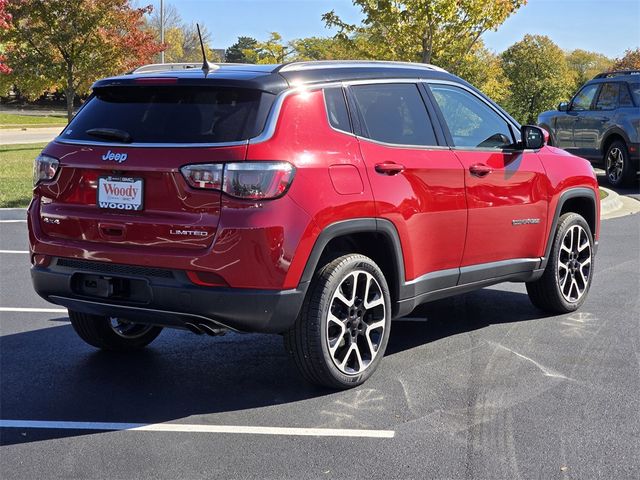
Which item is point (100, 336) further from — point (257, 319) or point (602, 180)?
point (602, 180)

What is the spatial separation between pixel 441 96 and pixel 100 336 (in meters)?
2.81

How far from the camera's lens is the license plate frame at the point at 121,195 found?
15.7ft

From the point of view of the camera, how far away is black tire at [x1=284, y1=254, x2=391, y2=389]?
16.2 ft

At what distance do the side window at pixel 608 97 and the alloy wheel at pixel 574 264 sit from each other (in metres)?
10.2

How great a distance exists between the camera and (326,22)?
854 inches

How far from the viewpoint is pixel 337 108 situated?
5211mm

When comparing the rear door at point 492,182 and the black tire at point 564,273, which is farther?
the black tire at point 564,273

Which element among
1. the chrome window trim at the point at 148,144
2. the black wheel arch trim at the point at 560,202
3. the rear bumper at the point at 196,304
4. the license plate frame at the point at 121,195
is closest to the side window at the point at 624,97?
the black wheel arch trim at the point at 560,202

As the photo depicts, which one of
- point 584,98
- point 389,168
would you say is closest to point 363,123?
point 389,168

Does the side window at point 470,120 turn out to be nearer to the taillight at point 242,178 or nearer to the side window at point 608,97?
the taillight at point 242,178

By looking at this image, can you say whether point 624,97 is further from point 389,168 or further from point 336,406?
point 336,406

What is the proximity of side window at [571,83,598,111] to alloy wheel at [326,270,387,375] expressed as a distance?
1303cm

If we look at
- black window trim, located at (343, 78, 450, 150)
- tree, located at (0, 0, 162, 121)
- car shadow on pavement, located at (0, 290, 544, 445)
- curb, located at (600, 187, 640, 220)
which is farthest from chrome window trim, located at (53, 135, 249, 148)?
tree, located at (0, 0, 162, 121)

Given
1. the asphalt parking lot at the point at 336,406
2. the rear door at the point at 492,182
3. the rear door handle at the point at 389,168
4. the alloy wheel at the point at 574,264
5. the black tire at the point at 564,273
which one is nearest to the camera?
the asphalt parking lot at the point at 336,406
